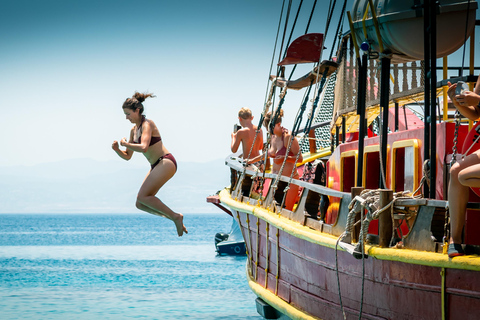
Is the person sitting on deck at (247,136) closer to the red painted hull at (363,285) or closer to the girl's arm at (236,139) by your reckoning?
the girl's arm at (236,139)

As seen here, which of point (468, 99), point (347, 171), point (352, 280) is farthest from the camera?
point (347, 171)

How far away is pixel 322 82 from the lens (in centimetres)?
937

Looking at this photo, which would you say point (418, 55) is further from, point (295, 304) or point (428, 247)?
point (295, 304)

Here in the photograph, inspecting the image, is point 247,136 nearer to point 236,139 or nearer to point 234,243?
point 236,139

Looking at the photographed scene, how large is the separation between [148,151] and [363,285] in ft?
11.2

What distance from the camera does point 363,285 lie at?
615cm

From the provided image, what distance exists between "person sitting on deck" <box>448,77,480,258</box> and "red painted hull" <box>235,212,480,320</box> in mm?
252

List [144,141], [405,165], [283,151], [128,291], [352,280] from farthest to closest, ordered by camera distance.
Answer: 1. [128,291]
2. [283,151]
3. [144,141]
4. [405,165]
5. [352,280]

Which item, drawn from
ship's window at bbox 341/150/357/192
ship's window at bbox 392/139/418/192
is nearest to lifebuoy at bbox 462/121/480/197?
ship's window at bbox 392/139/418/192

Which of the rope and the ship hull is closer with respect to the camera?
the ship hull

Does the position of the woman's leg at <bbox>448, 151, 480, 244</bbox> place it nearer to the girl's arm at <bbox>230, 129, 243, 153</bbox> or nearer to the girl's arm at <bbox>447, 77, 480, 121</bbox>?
the girl's arm at <bbox>447, 77, 480, 121</bbox>

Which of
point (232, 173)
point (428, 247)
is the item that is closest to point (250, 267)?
point (232, 173)

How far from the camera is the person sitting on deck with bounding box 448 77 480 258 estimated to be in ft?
16.6

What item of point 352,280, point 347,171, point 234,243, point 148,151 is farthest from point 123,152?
point 234,243
